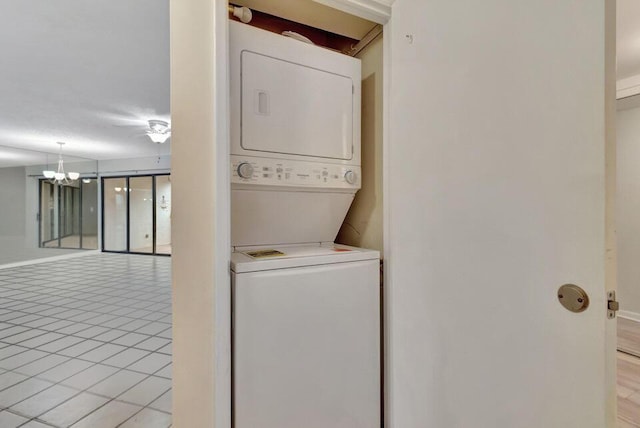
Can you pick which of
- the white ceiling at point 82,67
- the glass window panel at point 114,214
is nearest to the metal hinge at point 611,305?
the white ceiling at point 82,67

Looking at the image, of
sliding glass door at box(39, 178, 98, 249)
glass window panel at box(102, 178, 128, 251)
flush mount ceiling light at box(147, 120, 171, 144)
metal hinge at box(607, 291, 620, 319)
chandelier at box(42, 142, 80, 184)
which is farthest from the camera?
glass window panel at box(102, 178, 128, 251)

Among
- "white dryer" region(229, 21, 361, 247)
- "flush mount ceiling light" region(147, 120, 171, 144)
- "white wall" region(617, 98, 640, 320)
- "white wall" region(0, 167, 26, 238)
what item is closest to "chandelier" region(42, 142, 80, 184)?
"white wall" region(0, 167, 26, 238)

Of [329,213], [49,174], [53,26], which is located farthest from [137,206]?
[329,213]

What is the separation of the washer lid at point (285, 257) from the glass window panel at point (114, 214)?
8120 millimetres

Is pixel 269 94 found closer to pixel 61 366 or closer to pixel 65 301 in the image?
pixel 61 366

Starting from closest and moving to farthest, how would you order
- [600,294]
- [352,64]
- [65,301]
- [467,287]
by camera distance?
[600,294]
[467,287]
[352,64]
[65,301]

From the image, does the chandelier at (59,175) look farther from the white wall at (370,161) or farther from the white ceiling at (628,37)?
the white ceiling at (628,37)

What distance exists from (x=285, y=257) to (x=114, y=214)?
28.3 feet

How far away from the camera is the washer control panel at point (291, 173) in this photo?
118 centimetres

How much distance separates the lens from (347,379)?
1261 mm

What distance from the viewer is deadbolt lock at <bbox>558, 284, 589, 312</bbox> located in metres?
0.63

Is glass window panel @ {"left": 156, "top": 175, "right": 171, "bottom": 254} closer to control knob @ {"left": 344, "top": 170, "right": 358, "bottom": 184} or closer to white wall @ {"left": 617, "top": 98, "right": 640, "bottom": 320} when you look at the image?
control knob @ {"left": 344, "top": 170, "right": 358, "bottom": 184}

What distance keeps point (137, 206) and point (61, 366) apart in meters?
6.33

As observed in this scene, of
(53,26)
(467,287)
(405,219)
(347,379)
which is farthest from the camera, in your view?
(53,26)
